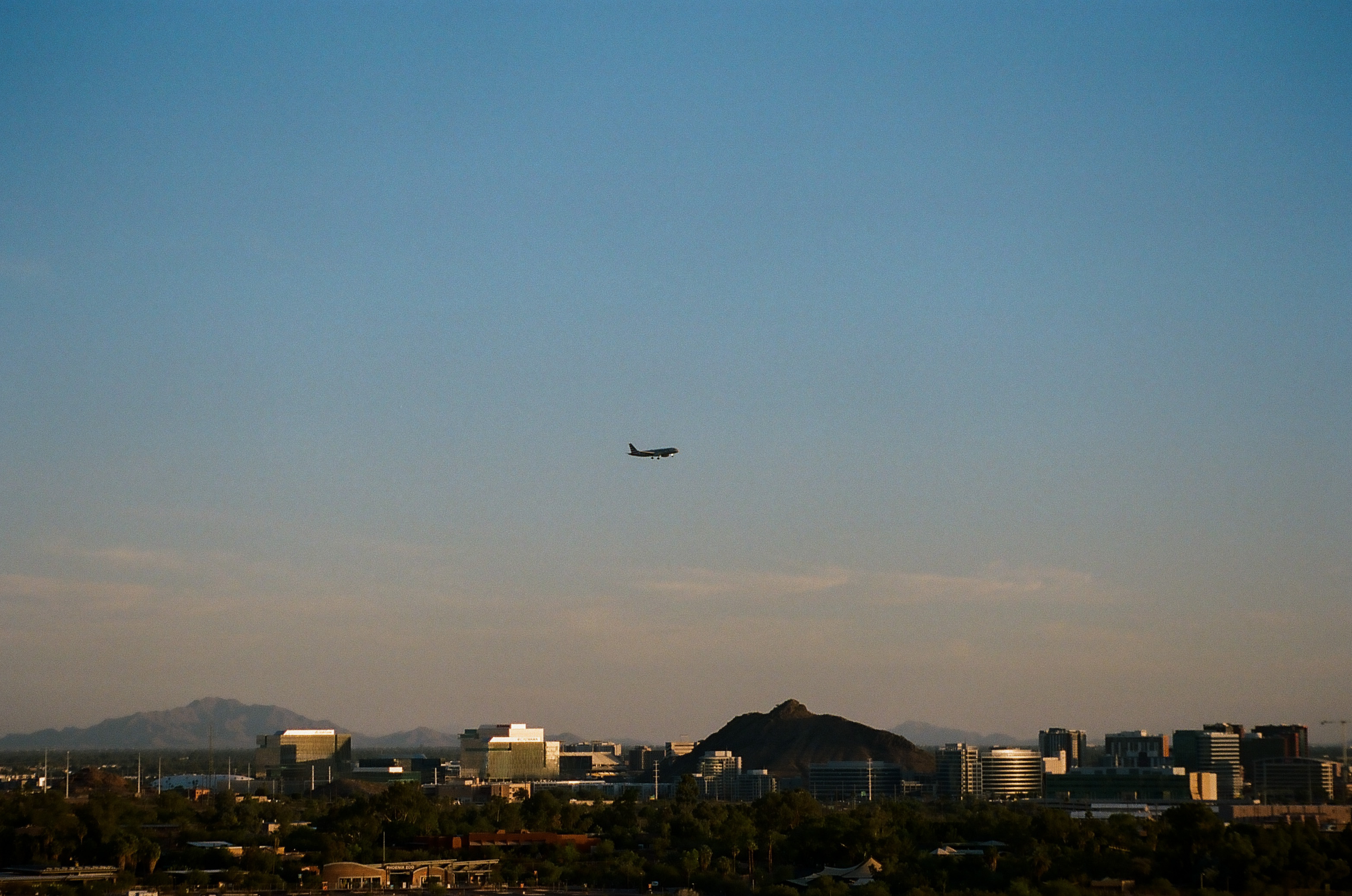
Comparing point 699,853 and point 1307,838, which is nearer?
point 1307,838

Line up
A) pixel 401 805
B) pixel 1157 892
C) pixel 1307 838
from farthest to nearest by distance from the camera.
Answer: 1. pixel 401 805
2. pixel 1307 838
3. pixel 1157 892

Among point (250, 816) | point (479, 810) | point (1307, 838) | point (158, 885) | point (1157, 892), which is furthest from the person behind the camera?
point (479, 810)

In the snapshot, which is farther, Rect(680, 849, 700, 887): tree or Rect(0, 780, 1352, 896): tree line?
Rect(680, 849, 700, 887): tree

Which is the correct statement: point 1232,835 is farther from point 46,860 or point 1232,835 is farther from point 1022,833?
point 46,860

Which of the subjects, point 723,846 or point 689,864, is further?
point 723,846

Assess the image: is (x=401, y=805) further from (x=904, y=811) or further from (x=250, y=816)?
(x=904, y=811)

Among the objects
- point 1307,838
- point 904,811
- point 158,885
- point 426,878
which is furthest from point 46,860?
point 1307,838

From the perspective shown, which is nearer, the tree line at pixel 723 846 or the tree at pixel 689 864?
the tree line at pixel 723 846

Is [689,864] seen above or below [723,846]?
above

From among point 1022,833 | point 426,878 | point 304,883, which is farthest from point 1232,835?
point 304,883
